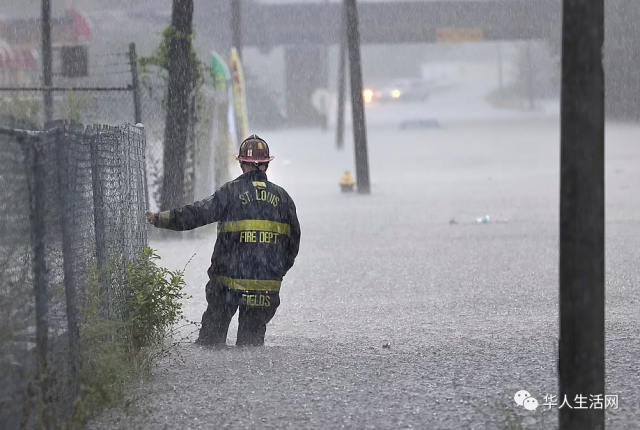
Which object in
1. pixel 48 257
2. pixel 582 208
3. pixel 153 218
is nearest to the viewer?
pixel 582 208

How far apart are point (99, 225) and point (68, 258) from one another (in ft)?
3.44

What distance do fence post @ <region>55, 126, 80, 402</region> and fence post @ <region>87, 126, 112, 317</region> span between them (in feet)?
2.45

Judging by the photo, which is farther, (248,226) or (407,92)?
(407,92)

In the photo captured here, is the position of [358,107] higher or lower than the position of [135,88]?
lower

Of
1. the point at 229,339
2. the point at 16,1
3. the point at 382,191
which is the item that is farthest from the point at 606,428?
the point at 16,1

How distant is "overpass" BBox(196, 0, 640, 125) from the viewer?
53375 mm

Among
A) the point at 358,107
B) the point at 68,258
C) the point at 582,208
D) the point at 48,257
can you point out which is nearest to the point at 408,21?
the point at 358,107

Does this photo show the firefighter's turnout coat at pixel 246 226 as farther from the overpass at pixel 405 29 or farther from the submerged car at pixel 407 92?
the submerged car at pixel 407 92

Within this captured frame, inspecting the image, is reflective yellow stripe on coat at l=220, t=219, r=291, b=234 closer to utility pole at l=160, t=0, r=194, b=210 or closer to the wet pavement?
the wet pavement

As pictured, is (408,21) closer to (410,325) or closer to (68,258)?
(410,325)

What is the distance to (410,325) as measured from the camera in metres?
9.88

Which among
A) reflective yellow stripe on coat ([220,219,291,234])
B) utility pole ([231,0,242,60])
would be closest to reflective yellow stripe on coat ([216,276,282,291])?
reflective yellow stripe on coat ([220,219,291,234])

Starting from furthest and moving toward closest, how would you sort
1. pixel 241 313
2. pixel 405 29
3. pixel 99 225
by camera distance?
1. pixel 405 29
2. pixel 241 313
3. pixel 99 225

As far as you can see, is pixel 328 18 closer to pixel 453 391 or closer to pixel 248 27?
pixel 248 27
